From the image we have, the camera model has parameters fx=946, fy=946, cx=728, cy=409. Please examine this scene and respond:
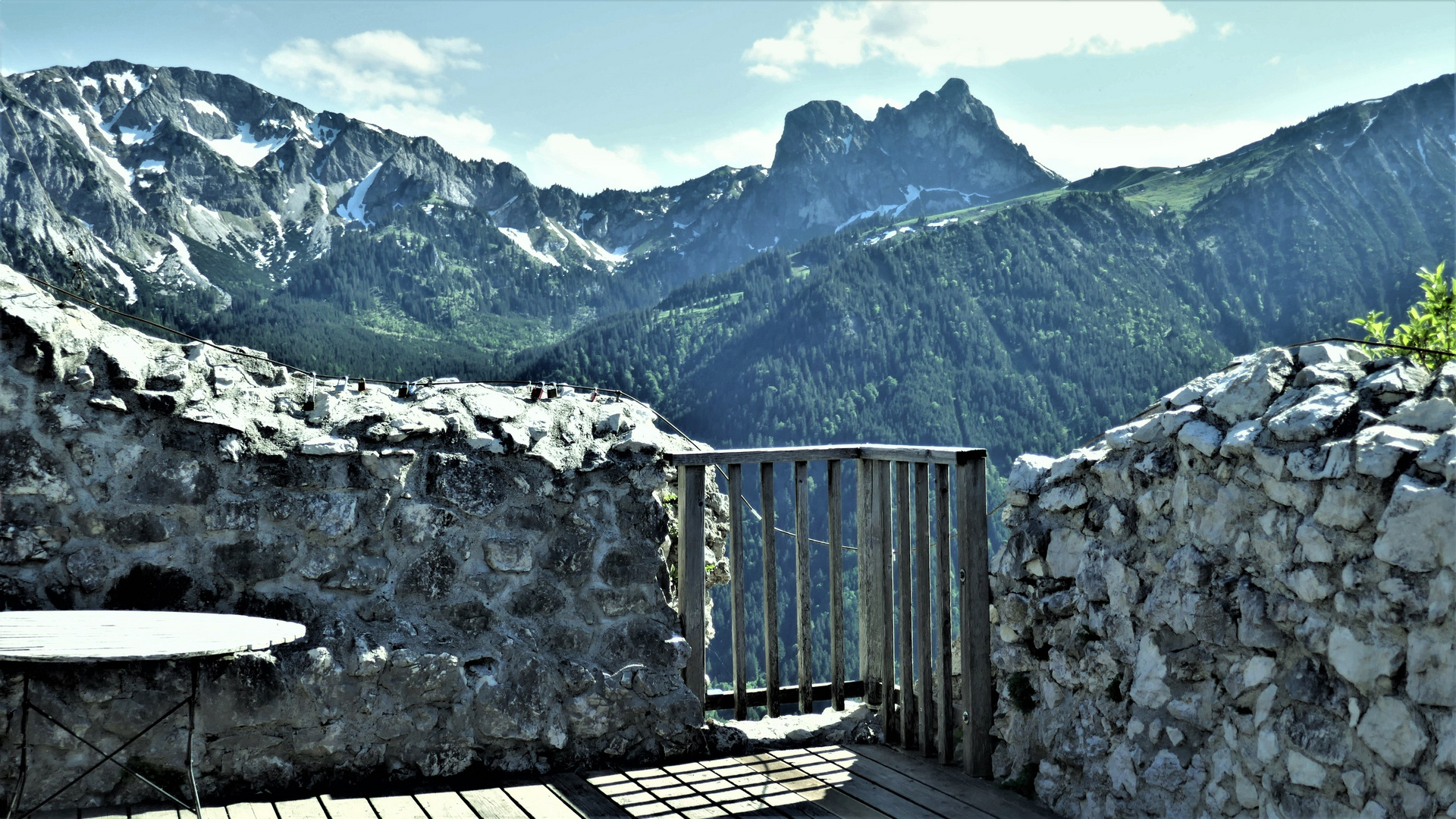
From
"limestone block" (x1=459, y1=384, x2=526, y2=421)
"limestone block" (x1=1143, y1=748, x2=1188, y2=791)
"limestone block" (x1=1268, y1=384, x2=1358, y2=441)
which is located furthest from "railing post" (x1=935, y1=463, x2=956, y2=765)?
"limestone block" (x1=459, y1=384, x2=526, y2=421)

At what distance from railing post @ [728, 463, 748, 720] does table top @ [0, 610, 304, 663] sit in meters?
1.88

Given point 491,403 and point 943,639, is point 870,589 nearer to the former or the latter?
point 943,639

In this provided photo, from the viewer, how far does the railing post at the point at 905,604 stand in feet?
13.9

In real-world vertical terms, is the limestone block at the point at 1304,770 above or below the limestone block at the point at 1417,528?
below

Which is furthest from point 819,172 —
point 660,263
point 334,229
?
point 334,229

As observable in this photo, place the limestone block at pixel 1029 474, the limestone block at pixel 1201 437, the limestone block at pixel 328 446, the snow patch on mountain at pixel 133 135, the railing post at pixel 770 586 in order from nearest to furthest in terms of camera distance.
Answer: the limestone block at pixel 1201 437, the limestone block at pixel 1029 474, the limestone block at pixel 328 446, the railing post at pixel 770 586, the snow patch on mountain at pixel 133 135

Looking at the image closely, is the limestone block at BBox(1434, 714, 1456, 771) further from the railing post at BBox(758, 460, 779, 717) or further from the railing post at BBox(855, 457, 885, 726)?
the railing post at BBox(758, 460, 779, 717)

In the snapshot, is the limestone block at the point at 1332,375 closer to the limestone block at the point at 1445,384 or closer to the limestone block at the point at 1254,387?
the limestone block at the point at 1254,387

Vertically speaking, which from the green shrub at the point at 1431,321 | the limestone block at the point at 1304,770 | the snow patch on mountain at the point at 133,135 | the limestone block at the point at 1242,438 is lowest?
the limestone block at the point at 1304,770

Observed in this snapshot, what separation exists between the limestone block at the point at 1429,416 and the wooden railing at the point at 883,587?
1.58 m

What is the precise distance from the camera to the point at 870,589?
454 centimetres

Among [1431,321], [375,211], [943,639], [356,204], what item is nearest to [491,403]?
[943,639]

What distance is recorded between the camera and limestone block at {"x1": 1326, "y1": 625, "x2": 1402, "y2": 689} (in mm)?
2396

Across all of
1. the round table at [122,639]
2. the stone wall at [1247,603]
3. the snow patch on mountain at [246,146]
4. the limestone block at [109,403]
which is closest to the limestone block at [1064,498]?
the stone wall at [1247,603]
